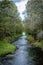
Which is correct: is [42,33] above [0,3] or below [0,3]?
below

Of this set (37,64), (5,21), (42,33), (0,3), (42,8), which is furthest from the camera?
(42,33)

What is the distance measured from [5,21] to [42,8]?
11.0m

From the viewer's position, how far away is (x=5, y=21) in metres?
51.4

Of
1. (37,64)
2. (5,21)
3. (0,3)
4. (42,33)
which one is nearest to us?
(37,64)

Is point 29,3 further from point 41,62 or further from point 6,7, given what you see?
point 41,62

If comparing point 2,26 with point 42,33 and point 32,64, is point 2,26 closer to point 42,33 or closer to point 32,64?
point 42,33

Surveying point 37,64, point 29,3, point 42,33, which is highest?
point 29,3

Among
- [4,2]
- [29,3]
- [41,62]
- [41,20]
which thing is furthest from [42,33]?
[41,62]

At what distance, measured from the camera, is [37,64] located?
33625 millimetres

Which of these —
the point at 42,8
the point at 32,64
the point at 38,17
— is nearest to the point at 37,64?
the point at 32,64

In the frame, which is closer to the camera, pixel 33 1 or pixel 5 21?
pixel 33 1

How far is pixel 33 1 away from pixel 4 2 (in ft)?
23.3

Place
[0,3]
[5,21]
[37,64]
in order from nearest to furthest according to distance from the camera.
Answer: [37,64] < [0,3] < [5,21]

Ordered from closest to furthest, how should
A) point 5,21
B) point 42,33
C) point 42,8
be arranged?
point 42,8
point 5,21
point 42,33
